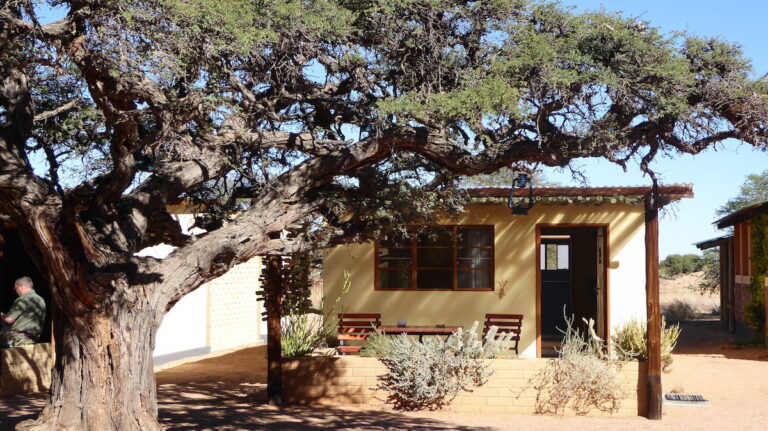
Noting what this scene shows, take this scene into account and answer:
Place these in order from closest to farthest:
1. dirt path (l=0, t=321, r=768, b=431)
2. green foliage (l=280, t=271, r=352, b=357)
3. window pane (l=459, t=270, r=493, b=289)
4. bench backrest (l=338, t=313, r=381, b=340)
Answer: dirt path (l=0, t=321, r=768, b=431)
green foliage (l=280, t=271, r=352, b=357)
bench backrest (l=338, t=313, r=381, b=340)
window pane (l=459, t=270, r=493, b=289)

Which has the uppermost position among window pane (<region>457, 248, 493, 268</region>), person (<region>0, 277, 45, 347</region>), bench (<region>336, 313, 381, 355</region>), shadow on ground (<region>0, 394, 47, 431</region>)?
window pane (<region>457, 248, 493, 268</region>)

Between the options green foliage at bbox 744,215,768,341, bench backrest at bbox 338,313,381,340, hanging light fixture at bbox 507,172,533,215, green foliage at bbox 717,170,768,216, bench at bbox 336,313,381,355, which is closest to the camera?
hanging light fixture at bbox 507,172,533,215

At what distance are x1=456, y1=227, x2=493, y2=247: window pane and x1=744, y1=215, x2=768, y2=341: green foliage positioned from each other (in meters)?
7.11

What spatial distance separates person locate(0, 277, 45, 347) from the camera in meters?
11.4

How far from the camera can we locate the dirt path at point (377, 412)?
386 inches

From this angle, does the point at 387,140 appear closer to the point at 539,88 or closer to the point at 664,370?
the point at 539,88

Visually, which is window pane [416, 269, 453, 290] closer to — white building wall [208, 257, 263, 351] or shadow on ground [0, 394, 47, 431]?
white building wall [208, 257, 263, 351]

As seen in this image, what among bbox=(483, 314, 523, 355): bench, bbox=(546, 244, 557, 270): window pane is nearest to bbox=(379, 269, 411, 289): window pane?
bbox=(483, 314, 523, 355): bench

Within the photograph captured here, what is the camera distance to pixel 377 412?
425 inches

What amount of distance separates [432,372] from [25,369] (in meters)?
5.73

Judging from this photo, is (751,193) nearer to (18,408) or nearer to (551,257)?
(551,257)

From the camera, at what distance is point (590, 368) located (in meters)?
10.7

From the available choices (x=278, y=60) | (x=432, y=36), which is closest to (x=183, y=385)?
(x=278, y=60)

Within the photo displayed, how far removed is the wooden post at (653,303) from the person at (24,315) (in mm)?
7858
